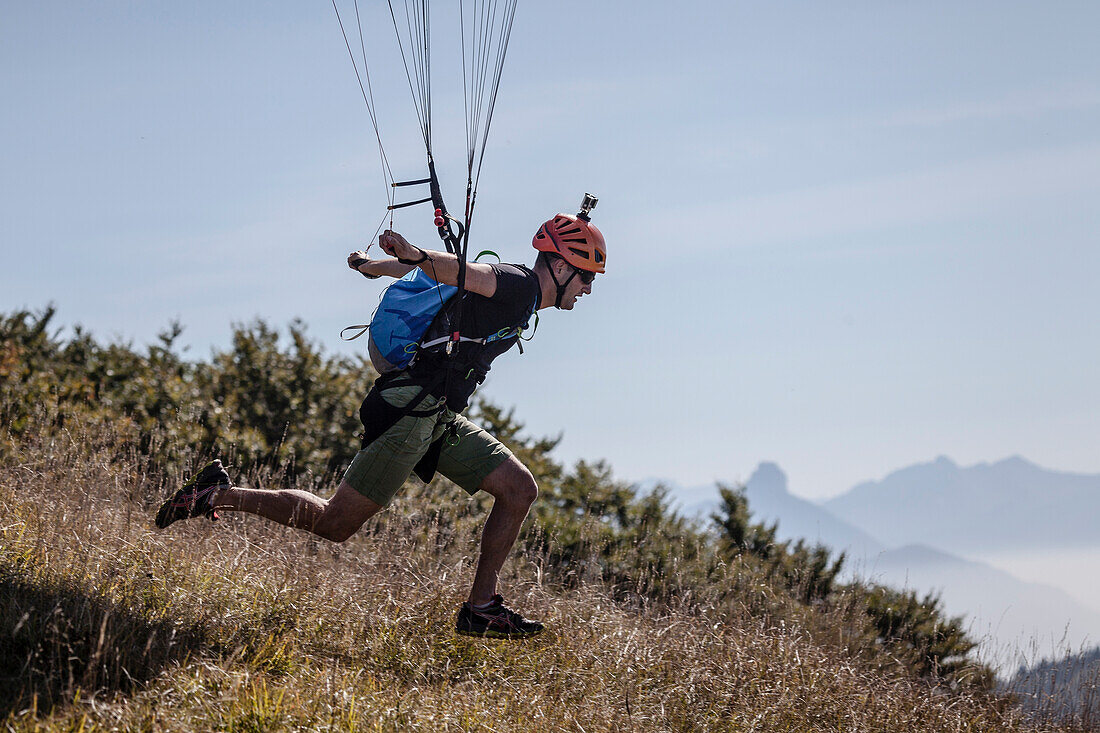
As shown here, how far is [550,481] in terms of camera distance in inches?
437

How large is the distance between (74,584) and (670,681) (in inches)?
128

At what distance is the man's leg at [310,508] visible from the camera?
4.93 m

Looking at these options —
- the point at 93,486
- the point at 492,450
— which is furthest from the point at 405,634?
the point at 93,486

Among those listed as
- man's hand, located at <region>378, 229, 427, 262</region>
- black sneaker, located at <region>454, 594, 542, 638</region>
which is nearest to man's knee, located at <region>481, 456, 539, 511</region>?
black sneaker, located at <region>454, 594, 542, 638</region>

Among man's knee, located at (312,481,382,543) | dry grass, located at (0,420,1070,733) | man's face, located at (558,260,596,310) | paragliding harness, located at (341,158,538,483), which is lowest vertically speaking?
dry grass, located at (0,420,1070,733)

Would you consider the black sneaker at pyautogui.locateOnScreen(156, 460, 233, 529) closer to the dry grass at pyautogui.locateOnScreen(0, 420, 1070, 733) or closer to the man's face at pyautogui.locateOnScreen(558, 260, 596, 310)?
the dry grass at pyautogui.locateOnScreen(0, 420, 1070, 733)

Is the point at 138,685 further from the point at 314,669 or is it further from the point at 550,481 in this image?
the point at 550,481

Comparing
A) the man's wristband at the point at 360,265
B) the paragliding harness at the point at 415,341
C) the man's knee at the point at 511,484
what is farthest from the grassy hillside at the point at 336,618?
the man's wristband at the point at 360,265

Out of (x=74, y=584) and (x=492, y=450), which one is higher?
(x=492, y=450)

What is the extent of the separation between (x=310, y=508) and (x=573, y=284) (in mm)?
1867

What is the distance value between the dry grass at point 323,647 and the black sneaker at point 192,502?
28 centimetres

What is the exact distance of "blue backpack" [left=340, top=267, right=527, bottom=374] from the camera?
496 centimetres

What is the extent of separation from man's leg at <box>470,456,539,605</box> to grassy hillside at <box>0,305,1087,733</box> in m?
0.41

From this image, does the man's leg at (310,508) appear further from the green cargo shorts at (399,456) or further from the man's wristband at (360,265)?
the man's wristband at (360,265)
